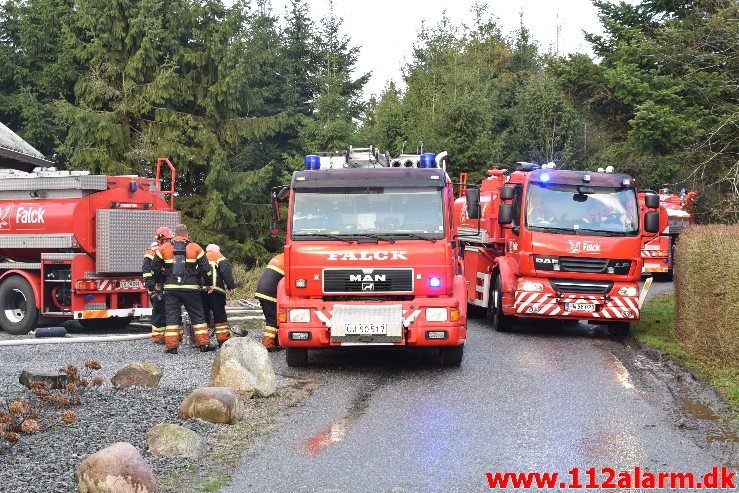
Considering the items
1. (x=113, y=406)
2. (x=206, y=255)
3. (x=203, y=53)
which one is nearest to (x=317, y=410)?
(x=113, y=406)

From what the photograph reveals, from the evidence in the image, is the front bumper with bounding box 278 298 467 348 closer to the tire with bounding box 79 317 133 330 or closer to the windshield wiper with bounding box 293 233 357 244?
the windshield wiper with bounding box 293 233 357 244

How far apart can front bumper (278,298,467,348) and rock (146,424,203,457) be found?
3903mm

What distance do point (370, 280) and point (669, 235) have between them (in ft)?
61.1

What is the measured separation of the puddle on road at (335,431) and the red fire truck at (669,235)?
18979 mm

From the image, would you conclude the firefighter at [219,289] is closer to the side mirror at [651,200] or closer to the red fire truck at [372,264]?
Result: the red fire truck at [372,264]

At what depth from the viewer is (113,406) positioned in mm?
9289

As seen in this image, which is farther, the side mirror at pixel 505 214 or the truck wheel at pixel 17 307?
the truck wheel at pixel 17 307

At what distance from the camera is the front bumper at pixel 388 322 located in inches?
454

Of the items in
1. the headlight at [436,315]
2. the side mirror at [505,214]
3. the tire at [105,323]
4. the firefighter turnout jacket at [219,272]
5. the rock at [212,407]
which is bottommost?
the tire at [105,323]

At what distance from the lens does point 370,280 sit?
11.7 meters

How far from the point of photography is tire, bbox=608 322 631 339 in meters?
16.3

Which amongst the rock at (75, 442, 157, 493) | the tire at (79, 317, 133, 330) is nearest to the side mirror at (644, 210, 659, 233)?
the tire at (79, 317, 133, 330)

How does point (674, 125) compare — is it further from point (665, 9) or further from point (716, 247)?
point (716, 247)

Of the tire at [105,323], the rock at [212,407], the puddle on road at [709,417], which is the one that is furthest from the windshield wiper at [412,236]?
the tire at [105,323]
